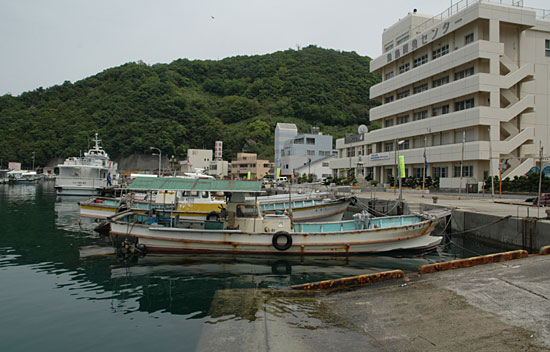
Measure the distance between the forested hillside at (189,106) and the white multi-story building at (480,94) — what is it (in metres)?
62.9

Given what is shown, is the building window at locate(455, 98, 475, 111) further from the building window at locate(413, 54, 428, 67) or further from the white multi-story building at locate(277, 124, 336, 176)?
the white multi-story building at locate(277, 124, 336, 176)

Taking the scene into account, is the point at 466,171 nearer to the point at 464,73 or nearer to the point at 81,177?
the point at 464,73

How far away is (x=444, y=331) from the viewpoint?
6348 mm

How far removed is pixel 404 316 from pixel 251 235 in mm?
9197

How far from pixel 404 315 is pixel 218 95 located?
14291 cm

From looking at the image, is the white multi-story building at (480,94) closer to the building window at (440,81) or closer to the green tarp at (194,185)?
the building window at (440,81)

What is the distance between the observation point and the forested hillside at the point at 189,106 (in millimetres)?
109125

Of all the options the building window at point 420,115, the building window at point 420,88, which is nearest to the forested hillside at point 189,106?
the building window at point 420,88

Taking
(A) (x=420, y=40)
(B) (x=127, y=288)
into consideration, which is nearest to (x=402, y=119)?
(A) (x=420, y=40)

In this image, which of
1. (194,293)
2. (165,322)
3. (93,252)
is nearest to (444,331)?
(165,322)

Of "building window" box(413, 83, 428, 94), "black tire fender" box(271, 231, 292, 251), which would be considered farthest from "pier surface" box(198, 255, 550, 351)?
"building window" box(413, 83, 428, 94)

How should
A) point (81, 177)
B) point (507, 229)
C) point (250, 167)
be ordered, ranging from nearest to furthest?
point (507, 229) < point (81, 177) < point (250, 167)

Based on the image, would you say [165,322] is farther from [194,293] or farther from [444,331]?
[444,331]

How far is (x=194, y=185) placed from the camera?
1595cm
